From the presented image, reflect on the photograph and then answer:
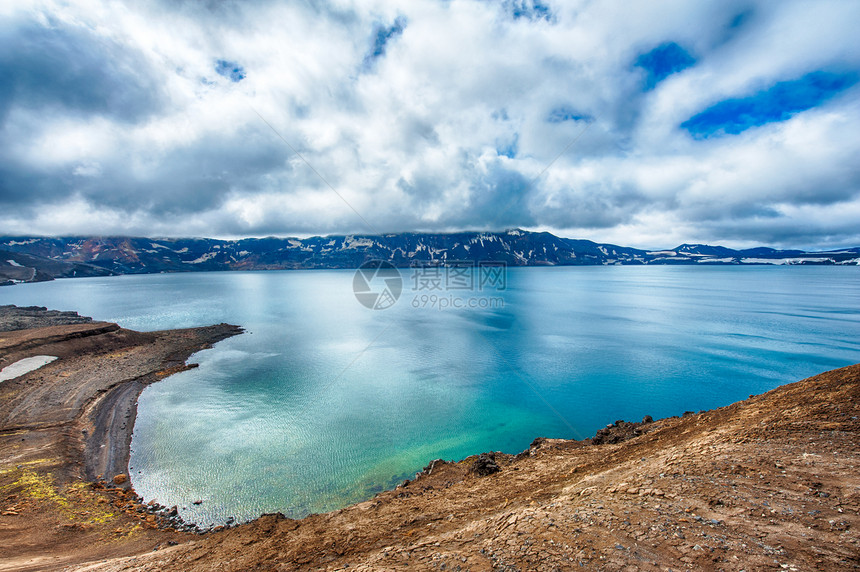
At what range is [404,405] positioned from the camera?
1027 inches

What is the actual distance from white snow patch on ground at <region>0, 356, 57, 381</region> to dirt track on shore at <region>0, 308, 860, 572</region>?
1777cm

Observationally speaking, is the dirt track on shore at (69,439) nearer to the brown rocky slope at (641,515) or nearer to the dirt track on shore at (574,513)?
the dirt track on shore at (574,513)

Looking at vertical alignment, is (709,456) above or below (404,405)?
above

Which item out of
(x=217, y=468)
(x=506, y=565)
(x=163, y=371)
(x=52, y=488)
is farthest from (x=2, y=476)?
(x=506, y=565)

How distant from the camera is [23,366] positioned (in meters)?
30.1

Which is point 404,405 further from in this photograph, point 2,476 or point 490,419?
point 2,476

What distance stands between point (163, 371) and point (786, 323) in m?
88.9

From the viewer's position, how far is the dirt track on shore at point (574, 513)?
6.48 metres

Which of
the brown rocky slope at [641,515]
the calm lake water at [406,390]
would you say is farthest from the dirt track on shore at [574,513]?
the calm lake water at [406,390]

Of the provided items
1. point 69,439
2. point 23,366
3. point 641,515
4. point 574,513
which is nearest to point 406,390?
point 69,439

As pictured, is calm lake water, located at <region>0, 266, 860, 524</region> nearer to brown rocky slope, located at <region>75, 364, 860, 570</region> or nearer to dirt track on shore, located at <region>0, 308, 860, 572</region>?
dirt track on shore, located at <region>0, 308, 860, 572</region>

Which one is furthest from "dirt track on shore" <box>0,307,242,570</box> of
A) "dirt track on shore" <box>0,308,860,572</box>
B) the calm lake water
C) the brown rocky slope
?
the brown rocky slope

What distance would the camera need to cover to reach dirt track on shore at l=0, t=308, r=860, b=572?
21.3ft

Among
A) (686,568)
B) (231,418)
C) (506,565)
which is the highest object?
(686,568)
